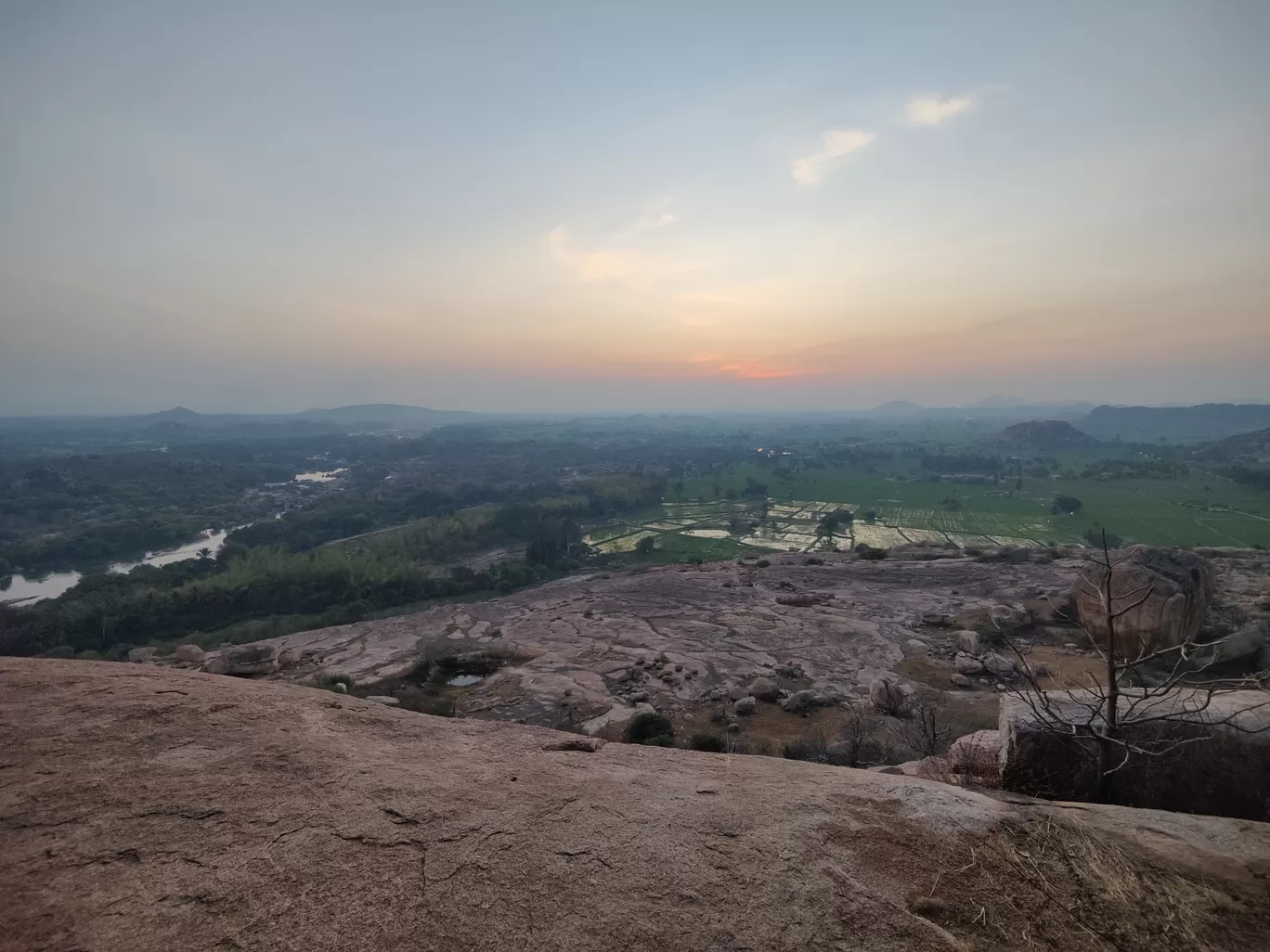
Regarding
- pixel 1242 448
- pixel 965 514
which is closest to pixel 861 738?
pixel 965 514

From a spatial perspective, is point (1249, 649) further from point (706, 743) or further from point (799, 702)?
point (706, 743)

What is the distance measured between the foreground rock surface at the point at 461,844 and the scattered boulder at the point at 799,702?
985cm

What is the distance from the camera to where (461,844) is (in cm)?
389

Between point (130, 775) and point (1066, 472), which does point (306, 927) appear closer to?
point (130, 775)

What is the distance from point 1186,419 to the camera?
176 meters

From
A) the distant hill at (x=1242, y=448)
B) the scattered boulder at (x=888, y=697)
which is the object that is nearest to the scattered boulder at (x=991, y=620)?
→ the scattered boulder at (x=888, y=697)

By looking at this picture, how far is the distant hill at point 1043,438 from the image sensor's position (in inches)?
5004

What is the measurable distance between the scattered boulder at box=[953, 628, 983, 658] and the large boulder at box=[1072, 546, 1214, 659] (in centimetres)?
304

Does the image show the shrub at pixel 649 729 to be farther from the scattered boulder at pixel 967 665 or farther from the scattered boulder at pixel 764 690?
the scattered boulder at pixel 967 665

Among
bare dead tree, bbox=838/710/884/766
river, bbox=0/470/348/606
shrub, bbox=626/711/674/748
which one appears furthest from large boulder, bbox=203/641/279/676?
river, bbox=0/470/348/606

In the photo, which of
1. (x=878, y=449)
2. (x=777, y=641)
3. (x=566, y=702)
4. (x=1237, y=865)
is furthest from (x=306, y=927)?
(x=878, y=449)

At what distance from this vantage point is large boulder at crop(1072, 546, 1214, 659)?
15586 mm

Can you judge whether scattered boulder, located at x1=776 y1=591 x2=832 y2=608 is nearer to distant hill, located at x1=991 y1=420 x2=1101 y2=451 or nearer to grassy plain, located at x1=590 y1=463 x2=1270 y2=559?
grassy plain, located at x1=590 y1=463 x2=1270 y2=559

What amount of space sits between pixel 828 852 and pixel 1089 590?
19276 mm
